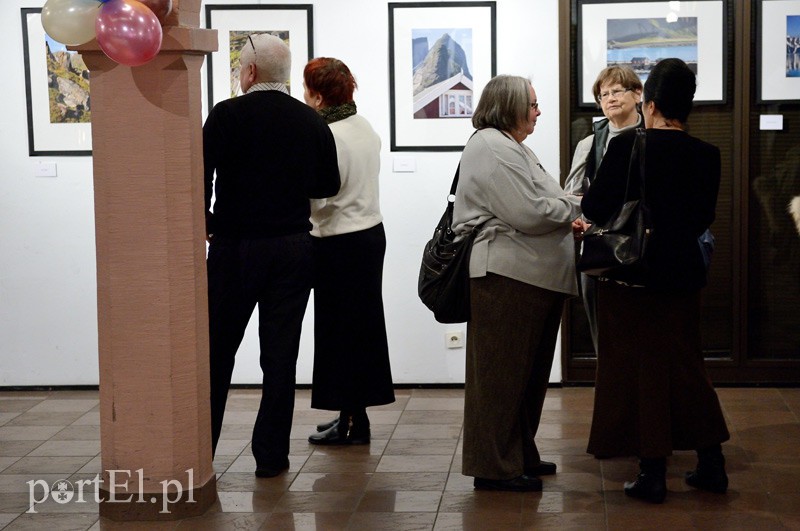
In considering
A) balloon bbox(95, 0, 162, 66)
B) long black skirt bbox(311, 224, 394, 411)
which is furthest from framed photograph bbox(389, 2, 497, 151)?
balloon bbox(95, 0, 162, 66)

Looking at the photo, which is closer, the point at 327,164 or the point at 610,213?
the point at 610,213

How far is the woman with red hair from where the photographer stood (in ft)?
15.9

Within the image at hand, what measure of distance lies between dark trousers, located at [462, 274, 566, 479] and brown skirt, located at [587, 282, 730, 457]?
255mm

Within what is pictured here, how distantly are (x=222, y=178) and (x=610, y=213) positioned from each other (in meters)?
1.51

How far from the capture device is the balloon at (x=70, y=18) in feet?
11.9

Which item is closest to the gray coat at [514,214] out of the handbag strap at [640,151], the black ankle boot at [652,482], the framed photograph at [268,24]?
the handbag strap at [640,151]

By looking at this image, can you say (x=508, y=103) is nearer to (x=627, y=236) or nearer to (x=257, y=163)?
(x=627, y=236)

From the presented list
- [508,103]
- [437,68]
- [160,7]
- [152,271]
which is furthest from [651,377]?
[437,68]

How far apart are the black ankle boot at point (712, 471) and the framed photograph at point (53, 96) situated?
3711 millimetres

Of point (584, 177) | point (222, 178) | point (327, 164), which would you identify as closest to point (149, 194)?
point (222, 178)

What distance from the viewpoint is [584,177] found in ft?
16.2

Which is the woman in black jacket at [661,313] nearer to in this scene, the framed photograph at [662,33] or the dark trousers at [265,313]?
the dark trousers at [265,313]

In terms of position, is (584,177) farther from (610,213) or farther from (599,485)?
(599,485)

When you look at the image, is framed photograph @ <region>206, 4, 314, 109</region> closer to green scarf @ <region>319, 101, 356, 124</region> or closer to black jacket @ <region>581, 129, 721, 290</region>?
green scarf @ <region>319, 101, 356, 124</region>
